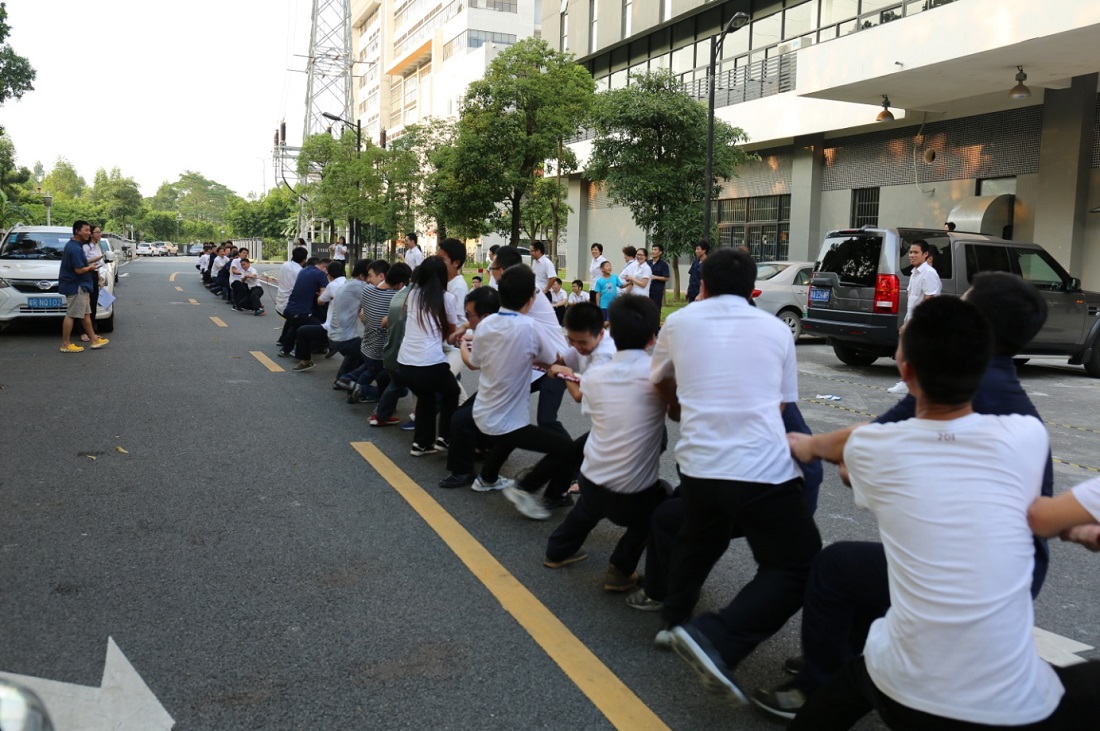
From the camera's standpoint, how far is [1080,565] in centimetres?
500

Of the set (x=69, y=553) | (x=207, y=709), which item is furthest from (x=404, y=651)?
(x=69, y=553)

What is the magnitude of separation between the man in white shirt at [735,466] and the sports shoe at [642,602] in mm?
478

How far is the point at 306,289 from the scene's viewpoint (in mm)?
12250

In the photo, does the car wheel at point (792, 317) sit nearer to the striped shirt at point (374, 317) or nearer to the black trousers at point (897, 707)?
the striped shirt at point (374, 317)

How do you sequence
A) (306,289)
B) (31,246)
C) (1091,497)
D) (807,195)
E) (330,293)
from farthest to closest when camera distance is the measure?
(807,195) < (31,246) < (306,289) < (330,293) < (1091,497)

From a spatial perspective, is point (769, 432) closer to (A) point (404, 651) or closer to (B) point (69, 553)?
(A) point (404, 651)

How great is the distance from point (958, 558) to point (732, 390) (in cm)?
123

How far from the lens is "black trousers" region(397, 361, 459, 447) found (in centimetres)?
697

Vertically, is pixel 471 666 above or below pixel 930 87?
below

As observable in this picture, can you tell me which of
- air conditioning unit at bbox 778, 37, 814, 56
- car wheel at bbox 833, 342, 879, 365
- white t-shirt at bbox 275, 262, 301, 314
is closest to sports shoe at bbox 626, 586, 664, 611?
white t-shirt at bbox 275, 262, 301, 314

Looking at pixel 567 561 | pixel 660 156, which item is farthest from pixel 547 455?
pixel 660 156

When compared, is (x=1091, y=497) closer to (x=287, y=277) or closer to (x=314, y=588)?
(x=314, y=588)

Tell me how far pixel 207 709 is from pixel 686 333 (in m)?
2.18

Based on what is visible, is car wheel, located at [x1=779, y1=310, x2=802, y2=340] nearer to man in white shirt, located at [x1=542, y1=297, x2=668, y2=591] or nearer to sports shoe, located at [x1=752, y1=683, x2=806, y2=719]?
man in white shirt, located at [x1=542, y1=297, x2=668, y2=591]
